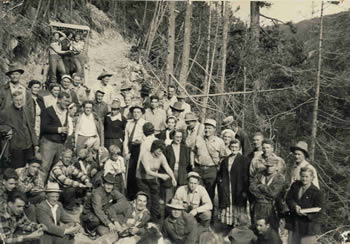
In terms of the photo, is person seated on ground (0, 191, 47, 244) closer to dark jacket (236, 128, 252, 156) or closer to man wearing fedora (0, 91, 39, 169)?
man wearing fedora (0, 91, 39, 169)

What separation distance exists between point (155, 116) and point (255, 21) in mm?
10837

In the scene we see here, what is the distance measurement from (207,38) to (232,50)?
1468mm

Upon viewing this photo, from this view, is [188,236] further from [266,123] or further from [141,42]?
[141,42]

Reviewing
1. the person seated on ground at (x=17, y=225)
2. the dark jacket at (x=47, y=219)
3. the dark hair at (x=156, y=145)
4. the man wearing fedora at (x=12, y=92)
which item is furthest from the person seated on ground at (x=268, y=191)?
the man wearing fedora at (x=12, y=92)

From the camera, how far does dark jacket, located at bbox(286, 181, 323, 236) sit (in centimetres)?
562

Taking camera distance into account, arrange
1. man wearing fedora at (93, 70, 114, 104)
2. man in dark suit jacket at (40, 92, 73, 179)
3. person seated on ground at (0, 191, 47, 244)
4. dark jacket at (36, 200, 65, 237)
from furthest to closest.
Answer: man wearing fedora at (93, 70, 114, 104)
man in dark suit jacket at (40, 92, 73, 179)
dark jacket at (36, 200, 65, 237)
person seated on ground at (0, 191, 47, 244)

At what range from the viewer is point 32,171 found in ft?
19.1

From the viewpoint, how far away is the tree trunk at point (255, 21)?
54.4 ft

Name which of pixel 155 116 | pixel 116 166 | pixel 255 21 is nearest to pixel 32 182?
pixel 116 166

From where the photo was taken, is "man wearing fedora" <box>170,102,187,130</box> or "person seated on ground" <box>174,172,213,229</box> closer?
"person seated on ground" <box>174,172,213,229</box>

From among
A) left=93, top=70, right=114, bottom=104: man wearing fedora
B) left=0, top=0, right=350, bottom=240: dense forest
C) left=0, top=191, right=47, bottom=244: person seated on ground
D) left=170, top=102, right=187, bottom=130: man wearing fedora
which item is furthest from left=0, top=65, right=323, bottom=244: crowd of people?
left=0, top=0, right=350, bottom=240: dense forest

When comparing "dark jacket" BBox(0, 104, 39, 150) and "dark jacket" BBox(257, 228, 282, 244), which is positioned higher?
"dark jacket" BBox(0, 104, 39, 150)

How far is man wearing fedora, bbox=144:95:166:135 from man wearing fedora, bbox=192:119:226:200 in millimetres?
982

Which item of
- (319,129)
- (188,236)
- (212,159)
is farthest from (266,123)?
(188,236)
